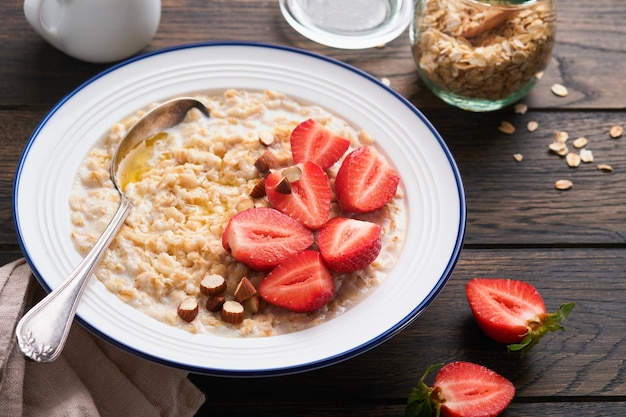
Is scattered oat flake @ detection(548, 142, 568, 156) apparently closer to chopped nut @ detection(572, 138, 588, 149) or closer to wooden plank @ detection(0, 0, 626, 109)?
chopped nut @ detection(572, 138, 588, 149)

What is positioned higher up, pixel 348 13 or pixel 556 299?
pixel 348 13

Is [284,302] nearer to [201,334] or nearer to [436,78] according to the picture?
[201,334]

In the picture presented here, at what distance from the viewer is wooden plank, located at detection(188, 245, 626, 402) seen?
126 cm

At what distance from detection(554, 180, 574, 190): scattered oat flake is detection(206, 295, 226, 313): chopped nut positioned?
763 millimetres

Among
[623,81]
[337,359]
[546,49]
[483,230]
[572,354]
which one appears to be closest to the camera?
[337,359]

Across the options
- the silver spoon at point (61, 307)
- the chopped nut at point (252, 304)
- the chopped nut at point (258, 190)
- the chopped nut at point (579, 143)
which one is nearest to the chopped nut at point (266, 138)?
the chopped nut at point (258, 190)

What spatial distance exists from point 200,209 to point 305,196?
0.63 feet

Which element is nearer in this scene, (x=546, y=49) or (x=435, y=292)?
(x=435, y=292)

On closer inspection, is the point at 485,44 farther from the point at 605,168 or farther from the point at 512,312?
the point at 512,312

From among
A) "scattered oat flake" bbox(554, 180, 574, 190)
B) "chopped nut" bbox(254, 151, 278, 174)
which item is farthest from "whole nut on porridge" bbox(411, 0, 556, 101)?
"chopped nut" bbox(254, 151, 278, 174)

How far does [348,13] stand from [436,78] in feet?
1.18

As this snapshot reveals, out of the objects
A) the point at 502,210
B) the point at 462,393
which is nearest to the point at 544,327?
the point at 462,393

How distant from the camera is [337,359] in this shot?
1132mm

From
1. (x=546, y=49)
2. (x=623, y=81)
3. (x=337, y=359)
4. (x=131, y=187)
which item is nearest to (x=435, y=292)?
(x=337, y=359)
